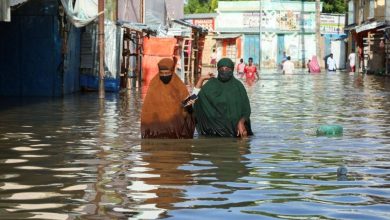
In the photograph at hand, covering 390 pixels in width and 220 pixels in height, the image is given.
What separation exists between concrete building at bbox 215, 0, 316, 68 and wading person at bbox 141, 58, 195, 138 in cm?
5537

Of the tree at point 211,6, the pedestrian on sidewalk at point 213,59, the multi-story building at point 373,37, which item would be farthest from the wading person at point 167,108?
the tree at point 211,6

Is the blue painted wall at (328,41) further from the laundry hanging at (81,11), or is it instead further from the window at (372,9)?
the laundry hanging at (81,11)

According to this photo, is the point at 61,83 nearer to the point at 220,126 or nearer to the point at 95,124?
the point at 95,124

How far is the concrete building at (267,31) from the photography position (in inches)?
2665

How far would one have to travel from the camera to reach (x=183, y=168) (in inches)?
363

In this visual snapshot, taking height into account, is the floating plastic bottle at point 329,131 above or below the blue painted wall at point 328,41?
below

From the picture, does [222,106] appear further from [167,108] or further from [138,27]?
[138,27]

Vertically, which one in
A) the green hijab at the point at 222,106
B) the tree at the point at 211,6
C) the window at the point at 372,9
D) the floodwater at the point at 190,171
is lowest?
the floodwater at the point at 190,171

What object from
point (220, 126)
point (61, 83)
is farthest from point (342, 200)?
point (61, 83)

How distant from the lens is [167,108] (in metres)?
12.0

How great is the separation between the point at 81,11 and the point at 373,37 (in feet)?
95.8

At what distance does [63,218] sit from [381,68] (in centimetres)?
4181

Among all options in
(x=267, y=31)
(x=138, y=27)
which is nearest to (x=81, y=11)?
(x=138, y=27)

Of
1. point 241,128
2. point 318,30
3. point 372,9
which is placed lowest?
point 241,128
